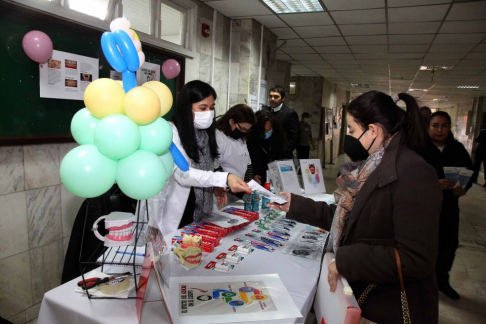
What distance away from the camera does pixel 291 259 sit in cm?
156

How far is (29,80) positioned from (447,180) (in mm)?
3310

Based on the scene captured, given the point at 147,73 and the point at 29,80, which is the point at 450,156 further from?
the point at 29,80

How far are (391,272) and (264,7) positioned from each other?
383cm

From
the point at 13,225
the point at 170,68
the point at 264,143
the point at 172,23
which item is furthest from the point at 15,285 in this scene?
the point at 172,23

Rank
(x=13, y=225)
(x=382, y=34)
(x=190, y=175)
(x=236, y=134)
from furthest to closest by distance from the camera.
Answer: (x=382, y=34) < (x=236, y=134) < (x=13, y=225) < (x=190, y=175)

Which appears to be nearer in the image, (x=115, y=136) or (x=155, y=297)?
(x=115, y=136)

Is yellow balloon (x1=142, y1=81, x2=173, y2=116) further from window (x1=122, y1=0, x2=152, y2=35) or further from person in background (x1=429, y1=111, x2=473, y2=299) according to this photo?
person in background (x1=429, y1=111, x2=473, y2=299)

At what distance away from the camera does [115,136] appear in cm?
95

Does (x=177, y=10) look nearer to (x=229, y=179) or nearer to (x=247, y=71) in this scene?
(x=247, y=71)

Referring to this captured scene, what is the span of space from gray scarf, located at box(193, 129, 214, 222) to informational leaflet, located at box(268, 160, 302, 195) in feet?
2.16

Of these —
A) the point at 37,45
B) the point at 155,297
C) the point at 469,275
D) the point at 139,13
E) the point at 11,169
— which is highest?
the point at 139,13

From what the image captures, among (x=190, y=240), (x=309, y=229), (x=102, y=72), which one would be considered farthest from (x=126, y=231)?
(x=102, y=72)

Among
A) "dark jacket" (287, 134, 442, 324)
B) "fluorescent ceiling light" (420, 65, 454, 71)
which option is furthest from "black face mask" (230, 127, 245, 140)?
"fluorescent ceiling light" (420, 65, 454, 71)

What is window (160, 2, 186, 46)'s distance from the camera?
3.55m
